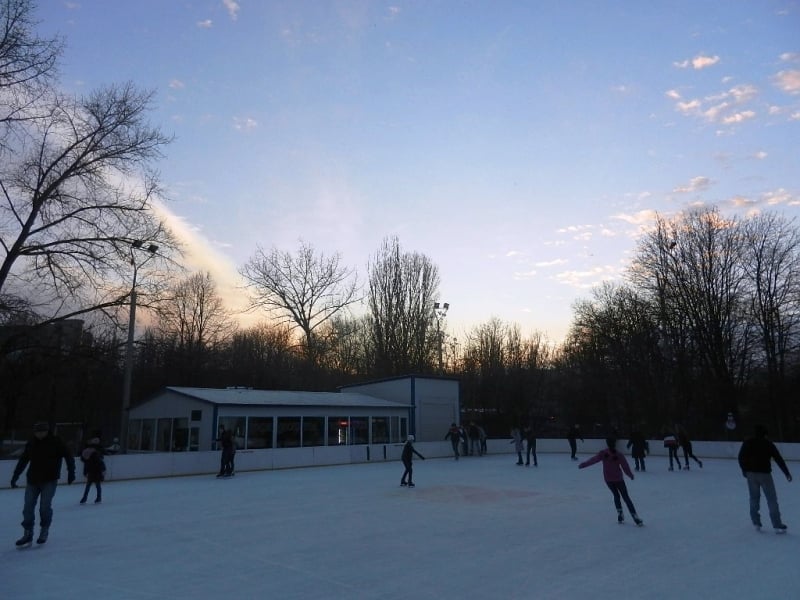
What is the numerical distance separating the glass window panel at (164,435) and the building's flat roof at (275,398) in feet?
5.03

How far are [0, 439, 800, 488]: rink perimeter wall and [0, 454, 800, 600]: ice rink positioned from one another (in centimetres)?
467

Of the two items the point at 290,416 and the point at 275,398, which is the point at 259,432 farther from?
the point at 275,398

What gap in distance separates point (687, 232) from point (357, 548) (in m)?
37.8

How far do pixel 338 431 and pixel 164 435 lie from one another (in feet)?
26.7

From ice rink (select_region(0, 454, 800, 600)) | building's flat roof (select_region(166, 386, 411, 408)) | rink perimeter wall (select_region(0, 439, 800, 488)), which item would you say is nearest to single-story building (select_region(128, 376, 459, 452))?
building's flat roof (select_region(166, 386, 411, 408))

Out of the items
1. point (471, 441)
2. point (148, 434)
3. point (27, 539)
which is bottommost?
point (27, 539)

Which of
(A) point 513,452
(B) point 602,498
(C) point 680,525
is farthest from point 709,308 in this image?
(C) point 680,525

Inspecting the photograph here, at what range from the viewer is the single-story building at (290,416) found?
77.6ft

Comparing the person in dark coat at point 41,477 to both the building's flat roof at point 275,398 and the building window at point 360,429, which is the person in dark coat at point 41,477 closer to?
the building's flat roof at point 275,398

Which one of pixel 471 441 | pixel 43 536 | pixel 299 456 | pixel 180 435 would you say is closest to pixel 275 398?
pixel 299 456

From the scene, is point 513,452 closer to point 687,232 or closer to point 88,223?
point 687,232

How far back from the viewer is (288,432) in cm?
2556

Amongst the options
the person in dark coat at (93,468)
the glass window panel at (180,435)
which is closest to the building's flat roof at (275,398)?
the glass window panel at (180,435)

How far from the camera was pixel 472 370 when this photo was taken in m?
51.6
